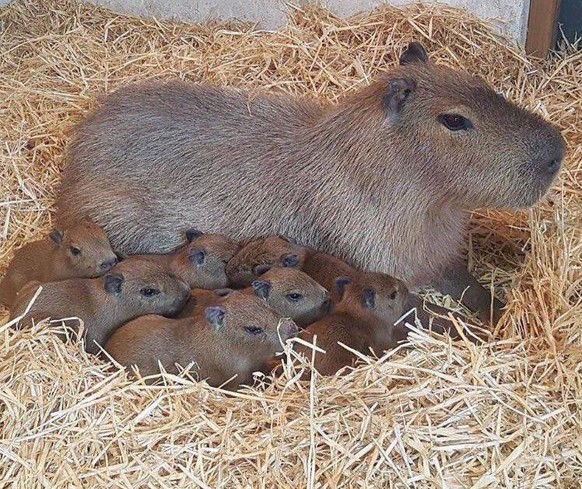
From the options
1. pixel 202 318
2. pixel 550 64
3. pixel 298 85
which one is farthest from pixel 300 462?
pixel 550 64

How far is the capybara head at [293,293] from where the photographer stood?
3.63m

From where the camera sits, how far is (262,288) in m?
3.59

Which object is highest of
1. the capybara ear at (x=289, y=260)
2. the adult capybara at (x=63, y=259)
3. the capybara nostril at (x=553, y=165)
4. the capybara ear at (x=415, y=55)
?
the capybara ear at (x=415, y=55)

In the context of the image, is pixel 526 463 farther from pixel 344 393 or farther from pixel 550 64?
pixel 550 64

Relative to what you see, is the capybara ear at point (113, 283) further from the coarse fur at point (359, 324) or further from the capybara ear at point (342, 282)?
the capybara ear at point (342, 282)

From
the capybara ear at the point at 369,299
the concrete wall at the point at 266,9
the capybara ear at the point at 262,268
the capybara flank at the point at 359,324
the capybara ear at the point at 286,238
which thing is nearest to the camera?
the capybara flank at the point at 359,324

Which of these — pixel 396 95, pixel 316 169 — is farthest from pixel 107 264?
pixel 396 95

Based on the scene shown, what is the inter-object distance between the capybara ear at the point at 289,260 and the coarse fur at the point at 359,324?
0.82 feet

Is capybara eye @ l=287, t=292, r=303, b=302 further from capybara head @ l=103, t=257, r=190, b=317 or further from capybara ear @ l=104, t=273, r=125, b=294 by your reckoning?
capybara ear @ l=104, t=273, r=125, b=294

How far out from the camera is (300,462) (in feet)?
9.44

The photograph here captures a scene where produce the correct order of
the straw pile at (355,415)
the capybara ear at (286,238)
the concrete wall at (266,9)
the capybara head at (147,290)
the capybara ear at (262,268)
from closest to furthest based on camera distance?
the straw pile at (355,415) < the capybara head at (147,290) < the capybara ear at (262,268) < the capybara ear at (286,238) < the concrete wall at (266,9)

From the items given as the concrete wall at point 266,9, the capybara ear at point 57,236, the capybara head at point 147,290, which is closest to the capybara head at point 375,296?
the capybara head at point 147,290

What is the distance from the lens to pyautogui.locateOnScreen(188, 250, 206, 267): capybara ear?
3887 millimetres

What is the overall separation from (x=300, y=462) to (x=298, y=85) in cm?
296
